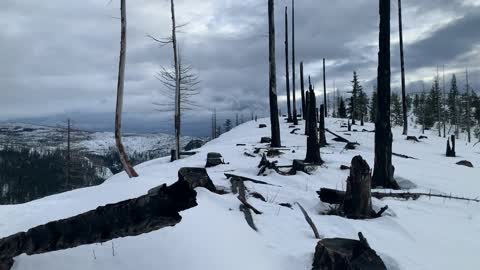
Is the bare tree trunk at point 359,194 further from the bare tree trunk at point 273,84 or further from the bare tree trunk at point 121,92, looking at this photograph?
the bare tree trunk at point 273,84

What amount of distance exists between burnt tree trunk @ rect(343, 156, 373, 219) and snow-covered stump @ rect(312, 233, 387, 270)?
2400mm

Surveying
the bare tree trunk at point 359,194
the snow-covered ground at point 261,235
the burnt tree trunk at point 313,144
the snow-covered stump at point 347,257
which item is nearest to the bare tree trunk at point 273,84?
the burnt tree trunk at point 313,144

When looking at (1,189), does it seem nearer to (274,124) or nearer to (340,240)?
(274,124)

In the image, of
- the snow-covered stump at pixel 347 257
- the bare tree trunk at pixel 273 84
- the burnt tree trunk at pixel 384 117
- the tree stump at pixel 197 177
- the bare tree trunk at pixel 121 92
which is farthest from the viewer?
the bare tree trunk at pixel 273 84

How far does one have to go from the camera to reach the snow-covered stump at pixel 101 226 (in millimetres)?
3562

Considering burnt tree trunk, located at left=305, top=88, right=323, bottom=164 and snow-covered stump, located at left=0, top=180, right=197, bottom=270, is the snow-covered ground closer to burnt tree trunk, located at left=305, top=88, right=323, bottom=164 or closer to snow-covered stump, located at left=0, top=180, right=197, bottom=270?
snow-covered stump, located at left=0, top=180, right=197, bottom=270

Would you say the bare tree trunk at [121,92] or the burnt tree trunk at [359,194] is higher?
the bare tree trunk at [121,92]

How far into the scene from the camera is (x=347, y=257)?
4211 mm

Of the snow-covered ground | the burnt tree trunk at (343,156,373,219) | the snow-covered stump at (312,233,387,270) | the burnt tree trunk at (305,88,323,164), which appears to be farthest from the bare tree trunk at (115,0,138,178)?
the snow-covered stump at (312,233,387,270)

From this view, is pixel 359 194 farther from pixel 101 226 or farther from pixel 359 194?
pixel 101 226

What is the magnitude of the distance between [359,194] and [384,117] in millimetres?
4737

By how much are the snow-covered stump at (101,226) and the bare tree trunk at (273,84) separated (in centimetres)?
1563

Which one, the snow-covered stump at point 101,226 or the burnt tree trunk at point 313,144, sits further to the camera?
the burnt tree trunk at point 313,144

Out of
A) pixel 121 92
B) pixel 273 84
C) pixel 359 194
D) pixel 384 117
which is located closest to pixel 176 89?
pixel 273 84
